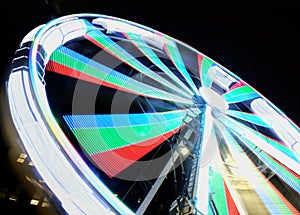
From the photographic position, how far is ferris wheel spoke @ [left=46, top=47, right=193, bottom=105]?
2129 mm

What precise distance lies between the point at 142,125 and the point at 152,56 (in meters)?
0.96

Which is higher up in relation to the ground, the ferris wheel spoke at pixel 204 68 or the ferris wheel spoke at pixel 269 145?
the ferris wheel spoke at pixel 204 68

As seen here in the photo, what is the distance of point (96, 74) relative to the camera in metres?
2.32

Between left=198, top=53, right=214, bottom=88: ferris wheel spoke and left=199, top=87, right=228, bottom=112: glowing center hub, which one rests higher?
left=198, top=53, right=214, bottom=88: ferris wheel spoke

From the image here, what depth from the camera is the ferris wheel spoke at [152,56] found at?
112 inches

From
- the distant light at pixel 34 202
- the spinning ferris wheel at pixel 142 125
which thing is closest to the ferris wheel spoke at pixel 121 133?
the spinning ferris wheel at pixel 142 125

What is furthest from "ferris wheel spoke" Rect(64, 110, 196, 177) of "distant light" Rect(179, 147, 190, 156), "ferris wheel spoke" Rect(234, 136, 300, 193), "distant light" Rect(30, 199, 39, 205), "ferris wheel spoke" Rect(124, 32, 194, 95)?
"distant light" Rect(30, 199, 39, 205)

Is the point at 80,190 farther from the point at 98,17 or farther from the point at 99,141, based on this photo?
the point at 98,17

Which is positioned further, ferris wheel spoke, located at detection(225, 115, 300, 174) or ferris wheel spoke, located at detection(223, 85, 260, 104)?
ferris wheel spoke, located at detection(223, 85, 260, 104)

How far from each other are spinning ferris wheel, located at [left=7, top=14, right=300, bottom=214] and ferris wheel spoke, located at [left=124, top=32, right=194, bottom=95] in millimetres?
13

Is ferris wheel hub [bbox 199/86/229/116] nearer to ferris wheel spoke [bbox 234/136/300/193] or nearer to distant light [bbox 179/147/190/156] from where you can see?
ferris wheel spoke [bbox 234/136/300/193]

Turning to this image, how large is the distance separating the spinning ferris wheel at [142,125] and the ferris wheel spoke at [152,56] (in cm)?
1

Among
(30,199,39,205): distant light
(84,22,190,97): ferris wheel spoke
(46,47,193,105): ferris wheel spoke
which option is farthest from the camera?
(30,199,39,205): distant light

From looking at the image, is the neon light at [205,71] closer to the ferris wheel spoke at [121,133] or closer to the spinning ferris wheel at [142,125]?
the spinning ferris wheel at [142,125]
